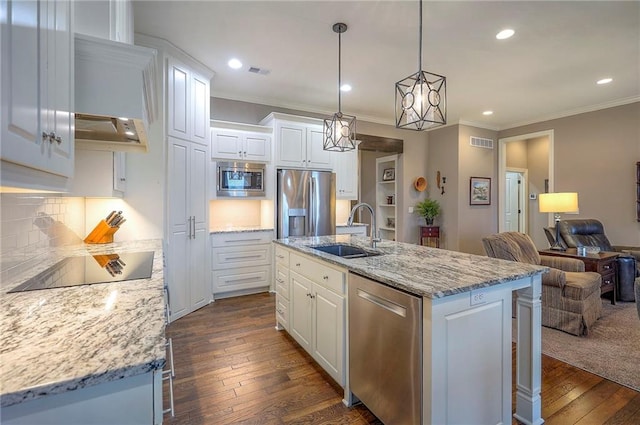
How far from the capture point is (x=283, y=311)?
2.87 metres

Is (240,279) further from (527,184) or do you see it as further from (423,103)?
(527,184)

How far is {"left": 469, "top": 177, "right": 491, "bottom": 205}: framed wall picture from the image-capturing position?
5977mm

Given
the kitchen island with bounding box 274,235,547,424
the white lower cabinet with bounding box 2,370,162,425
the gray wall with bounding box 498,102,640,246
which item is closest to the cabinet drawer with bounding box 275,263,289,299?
the kitchen island with bounding box 274,235,547,424

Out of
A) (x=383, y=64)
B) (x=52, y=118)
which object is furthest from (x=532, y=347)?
(x=383, y=64)

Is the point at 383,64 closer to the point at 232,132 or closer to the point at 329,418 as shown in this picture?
the point at 232,132

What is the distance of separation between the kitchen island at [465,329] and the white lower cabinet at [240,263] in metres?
2.27

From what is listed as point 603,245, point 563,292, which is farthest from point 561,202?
point 563,292

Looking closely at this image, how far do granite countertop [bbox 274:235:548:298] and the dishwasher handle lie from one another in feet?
0.32

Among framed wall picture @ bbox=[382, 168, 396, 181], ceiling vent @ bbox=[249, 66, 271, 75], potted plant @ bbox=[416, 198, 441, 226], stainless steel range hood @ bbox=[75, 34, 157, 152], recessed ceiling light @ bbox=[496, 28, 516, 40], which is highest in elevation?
recessed ceiling light @ bbox=[496, 28, 516, 40]

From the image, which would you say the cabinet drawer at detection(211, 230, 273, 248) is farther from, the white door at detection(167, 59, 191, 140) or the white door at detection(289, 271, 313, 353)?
the white door at detection(289, 271, 313, 353)

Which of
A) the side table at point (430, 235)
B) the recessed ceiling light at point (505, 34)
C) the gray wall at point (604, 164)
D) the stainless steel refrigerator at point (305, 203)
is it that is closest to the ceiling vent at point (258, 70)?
the stainless steel refrigerator at point (305, 203)

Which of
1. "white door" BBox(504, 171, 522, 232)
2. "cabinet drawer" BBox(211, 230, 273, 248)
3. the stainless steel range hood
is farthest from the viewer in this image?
"white door" BBox(504, 171, 522, 232)

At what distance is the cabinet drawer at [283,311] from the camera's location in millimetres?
2770

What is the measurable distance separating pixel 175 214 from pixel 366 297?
2.47m
